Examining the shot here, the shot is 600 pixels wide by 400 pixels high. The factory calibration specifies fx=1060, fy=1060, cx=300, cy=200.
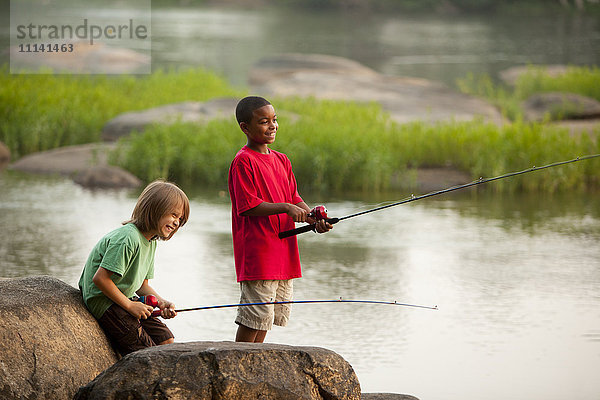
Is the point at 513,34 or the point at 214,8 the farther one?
the point at 214,8

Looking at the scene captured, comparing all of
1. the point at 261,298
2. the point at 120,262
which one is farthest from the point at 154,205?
the point at 261,298

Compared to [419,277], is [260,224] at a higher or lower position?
higher

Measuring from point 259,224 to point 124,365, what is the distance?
→ 2.44 feet

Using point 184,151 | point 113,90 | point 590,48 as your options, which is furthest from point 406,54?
point 184,151

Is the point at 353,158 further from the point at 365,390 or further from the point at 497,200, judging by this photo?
the point at 365,390

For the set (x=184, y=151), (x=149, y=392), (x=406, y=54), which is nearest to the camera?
(x=149, y=392)

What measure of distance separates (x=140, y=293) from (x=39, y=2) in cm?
4012

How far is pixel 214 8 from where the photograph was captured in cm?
4219

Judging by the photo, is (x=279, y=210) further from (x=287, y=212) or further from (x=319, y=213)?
(x=319, y=213)

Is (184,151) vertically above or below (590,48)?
below

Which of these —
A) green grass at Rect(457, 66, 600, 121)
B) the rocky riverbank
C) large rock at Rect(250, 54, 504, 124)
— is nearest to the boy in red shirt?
the rocky riverbank

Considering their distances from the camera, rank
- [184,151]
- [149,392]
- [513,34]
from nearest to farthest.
Result: 1. [149,392]
2. [184,151]
3. [513,34]

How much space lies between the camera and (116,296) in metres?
3.36

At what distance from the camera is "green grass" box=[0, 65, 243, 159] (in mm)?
10648
